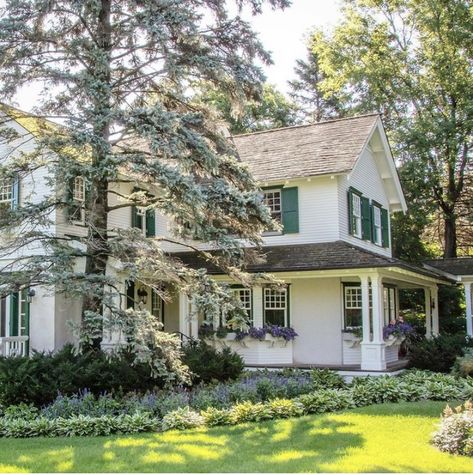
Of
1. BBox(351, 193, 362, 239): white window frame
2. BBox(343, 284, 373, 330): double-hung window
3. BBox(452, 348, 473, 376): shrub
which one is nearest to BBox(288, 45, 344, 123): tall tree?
BBox(351, 193, 362, 239): white window frame

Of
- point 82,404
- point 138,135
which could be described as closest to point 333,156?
point 138,135

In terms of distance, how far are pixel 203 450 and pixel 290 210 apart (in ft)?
36.0

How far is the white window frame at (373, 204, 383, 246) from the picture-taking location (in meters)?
20.8

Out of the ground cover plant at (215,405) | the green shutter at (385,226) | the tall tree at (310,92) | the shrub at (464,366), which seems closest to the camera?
the ground cover plant at (215,405)

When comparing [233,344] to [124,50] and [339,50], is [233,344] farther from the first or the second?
[339,50]

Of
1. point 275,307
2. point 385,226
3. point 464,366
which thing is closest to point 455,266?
point 385,226

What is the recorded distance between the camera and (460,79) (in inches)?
1051

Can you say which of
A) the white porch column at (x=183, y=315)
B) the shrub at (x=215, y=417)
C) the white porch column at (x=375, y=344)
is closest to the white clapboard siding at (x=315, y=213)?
the white porch column at (x=183, y=315)

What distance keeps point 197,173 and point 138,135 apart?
1.61 m

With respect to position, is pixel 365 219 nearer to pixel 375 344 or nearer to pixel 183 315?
pixel 375 344

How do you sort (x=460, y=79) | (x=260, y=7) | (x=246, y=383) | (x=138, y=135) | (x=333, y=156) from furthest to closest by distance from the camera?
(x=460, y=79) < (x=333, y=156) < (x=260, y=7) < (x=246, y=383) < (x=138, y=135)

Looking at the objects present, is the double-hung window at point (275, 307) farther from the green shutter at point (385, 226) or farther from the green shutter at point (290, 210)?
the green shutter at point (385, 226)

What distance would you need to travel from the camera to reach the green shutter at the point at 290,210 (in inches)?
691

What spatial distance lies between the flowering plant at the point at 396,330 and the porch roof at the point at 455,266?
Answer: 12.3 feet
